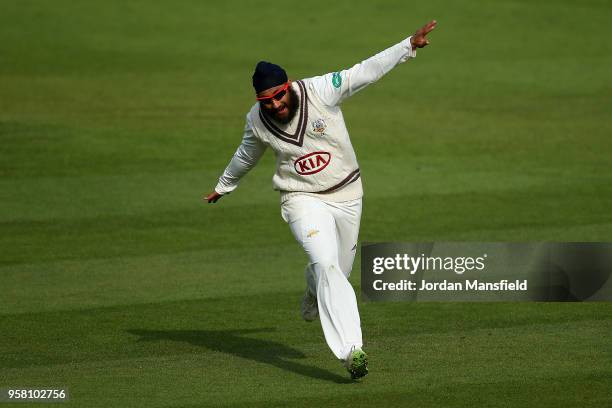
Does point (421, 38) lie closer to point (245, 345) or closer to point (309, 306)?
point (309, 306)

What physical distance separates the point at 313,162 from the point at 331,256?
2.38 ft

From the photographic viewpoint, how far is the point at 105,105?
19844 millimetres

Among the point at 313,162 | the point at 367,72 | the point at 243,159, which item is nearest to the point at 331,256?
the point at 313,162

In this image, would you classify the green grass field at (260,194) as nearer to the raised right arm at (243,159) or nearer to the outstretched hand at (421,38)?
the raised right arm at (243,159)

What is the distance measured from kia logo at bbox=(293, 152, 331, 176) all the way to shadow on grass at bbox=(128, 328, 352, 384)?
4.65 ft

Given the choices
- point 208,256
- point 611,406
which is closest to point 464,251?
point 208,256

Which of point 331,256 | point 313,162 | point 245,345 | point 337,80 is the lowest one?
point 245,345

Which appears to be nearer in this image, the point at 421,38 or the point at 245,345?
the point at 421,38

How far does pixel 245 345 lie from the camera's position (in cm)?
952

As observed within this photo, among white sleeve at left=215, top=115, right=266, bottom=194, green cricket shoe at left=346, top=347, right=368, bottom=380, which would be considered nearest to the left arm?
white sleeve at left=215, top=115, right=266, bottom=194

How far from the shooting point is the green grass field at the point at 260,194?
336 inches

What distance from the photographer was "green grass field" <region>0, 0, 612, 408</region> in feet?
28.0

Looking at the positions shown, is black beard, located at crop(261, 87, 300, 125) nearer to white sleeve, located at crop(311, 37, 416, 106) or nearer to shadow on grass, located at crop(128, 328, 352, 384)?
white sleeve, located at crop(311, 37, 416, 106)

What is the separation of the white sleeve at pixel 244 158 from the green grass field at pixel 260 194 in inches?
50.7
